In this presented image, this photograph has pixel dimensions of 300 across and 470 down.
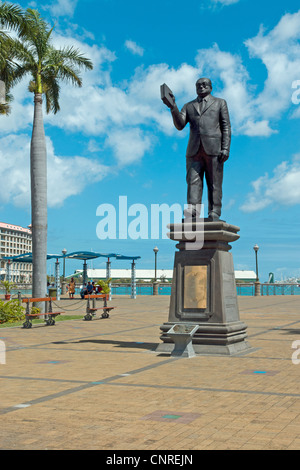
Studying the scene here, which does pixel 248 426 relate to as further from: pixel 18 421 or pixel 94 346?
pixel 94 346

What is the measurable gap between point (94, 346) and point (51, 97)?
14.7m

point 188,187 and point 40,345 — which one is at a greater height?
point 188,187

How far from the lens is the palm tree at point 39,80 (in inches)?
803

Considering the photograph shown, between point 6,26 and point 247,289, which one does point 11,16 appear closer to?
point 6,26

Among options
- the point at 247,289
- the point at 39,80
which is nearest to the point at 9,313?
the point at 39,80

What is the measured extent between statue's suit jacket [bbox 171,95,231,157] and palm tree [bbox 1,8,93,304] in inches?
405

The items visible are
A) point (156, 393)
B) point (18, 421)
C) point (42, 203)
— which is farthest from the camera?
point (42, 203)

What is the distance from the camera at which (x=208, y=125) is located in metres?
11.4

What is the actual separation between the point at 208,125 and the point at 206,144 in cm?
41

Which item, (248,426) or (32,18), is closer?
(248,426)

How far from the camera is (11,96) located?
26.2 meters

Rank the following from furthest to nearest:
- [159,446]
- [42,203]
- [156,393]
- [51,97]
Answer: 1. [51,97]
2. [42,203]
3. [156,393]
4. [159,446]

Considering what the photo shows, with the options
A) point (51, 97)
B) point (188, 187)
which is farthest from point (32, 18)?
point (188, 187)

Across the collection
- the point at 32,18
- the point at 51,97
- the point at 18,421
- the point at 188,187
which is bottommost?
the point at 18,421
